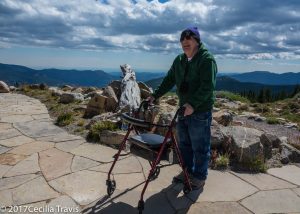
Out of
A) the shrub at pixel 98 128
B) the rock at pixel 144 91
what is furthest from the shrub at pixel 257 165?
the rock at pixel 144 91

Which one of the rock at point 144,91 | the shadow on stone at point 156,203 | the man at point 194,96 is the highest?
the man at point 194,96

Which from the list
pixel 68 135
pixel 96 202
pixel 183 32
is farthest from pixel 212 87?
pixel 68 135

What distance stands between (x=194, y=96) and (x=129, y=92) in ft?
25.4

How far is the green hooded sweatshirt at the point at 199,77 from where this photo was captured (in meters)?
5.09

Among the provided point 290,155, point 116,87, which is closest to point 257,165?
point 290,155

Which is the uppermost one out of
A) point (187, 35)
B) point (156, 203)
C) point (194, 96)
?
point (187, 35)

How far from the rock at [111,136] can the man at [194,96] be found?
2474mm

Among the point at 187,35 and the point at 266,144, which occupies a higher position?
the point at 187,35

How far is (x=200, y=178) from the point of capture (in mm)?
5922

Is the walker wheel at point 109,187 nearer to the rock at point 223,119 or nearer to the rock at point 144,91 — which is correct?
the rock at point 223,119

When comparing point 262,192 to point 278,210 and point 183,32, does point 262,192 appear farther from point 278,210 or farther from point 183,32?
point 183,32

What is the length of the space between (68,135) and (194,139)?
15.9ft

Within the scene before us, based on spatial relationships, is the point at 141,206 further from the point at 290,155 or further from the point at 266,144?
the point at 290,155

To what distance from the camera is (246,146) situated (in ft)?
24.1
